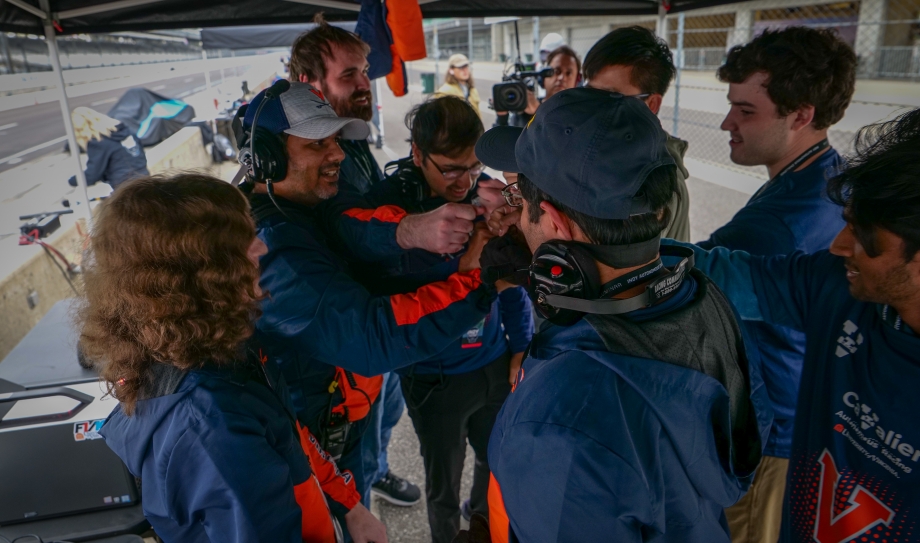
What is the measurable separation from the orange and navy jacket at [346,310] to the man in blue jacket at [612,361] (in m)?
0.57

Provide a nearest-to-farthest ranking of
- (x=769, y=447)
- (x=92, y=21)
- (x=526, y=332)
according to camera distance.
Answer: (x=769, y=447) < (x=526, y=332) < (x=92, y=21)

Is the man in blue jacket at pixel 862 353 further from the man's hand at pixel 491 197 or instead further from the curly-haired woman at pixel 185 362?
the curly-haired woman at pixel 185 362

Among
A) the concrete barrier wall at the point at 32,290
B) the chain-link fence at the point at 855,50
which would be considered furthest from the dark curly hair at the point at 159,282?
the chain-link fence at the point at 855,50

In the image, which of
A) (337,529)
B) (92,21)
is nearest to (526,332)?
(337,529)

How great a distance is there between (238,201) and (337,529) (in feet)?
3.32

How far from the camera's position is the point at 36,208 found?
22.3 ft

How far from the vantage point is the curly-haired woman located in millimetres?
1135

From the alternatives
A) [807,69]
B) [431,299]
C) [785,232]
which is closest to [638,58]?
[807,69]

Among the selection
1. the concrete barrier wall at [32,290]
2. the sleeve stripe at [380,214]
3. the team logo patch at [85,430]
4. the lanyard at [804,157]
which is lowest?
the concrete barrier wall at [32,290]

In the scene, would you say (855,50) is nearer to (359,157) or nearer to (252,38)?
(252,38)

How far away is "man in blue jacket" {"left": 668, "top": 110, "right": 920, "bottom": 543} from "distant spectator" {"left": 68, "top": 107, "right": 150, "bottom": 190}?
797 centimetres

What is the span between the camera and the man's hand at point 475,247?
1610mm

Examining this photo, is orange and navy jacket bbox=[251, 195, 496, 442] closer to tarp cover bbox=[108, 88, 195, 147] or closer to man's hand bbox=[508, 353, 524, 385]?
man's hand bbox=[508, 353, 524, 385]

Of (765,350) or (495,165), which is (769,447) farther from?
(495,165)
